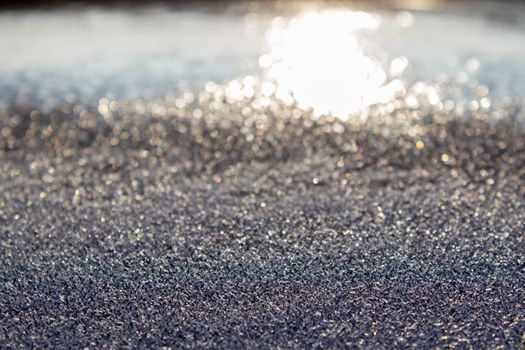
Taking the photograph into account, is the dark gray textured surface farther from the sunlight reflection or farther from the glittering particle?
the sunlight reflection

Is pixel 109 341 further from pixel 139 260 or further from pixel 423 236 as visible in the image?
pixel 423 236

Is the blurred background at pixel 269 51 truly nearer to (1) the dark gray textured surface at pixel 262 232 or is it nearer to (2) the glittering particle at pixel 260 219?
(2) the glittering particle at pixel 260 219

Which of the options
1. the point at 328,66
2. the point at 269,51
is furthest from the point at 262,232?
the point at 269,51

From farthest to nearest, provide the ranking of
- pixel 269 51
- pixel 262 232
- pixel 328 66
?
1. pixel 269 51
2. pixel 328 66
3. pixel 262 232

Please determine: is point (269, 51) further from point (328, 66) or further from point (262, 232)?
point (262, 232)

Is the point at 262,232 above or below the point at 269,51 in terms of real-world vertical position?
below

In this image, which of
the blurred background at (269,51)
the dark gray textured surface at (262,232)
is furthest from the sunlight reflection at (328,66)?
the dark gray textured surface at (262,232)
